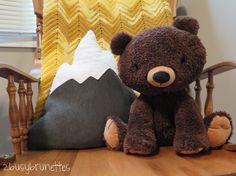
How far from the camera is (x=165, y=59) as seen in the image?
683 millimetres

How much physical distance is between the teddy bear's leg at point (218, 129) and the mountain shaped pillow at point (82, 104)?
276 millimetres

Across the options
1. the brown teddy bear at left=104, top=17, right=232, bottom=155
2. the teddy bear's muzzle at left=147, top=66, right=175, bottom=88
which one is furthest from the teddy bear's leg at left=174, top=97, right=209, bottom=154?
the teddy bear's muzzle at left=147, top=66, right=175, bottom=88

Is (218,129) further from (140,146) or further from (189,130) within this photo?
(140,146)

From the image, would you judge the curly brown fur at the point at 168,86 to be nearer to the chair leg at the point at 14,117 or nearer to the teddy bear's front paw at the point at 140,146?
the teddy bear's front paw at the point at 140,146

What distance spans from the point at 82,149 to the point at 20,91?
11.2 inches

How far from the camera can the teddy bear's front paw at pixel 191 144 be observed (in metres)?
0.66

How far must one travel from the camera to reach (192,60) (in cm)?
69

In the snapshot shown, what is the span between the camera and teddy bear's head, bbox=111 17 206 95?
26.9 inches

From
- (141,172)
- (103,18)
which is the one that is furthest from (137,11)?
(141,172)

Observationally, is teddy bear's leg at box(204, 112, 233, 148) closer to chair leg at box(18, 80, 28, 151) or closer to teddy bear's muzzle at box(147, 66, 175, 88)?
teddy bear's muzzle at box(147, 66, 175, 88)

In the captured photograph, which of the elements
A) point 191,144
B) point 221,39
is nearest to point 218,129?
point 191,144

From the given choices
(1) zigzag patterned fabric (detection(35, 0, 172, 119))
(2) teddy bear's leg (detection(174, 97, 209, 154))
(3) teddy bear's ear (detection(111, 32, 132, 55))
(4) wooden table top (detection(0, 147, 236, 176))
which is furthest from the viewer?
(1) zigzag patterned fabric (detection(35, 0, 172, 119))

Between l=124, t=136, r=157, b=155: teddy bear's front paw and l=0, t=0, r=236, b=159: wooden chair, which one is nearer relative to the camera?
l=124, t=136, r=157, b=155: teddy bear's front paw

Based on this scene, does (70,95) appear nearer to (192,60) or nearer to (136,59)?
(136,59)
